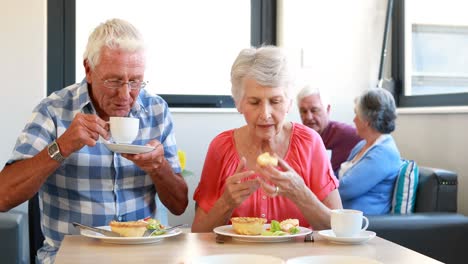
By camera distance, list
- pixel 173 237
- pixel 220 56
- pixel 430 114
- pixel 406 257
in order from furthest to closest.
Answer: pixel 220 56 → pixel 430 114 → pixel 173 237 → pixel 406 257

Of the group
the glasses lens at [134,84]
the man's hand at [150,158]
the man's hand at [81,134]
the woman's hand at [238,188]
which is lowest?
the woman's hand at [238,188]

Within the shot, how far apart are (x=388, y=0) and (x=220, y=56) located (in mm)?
1174

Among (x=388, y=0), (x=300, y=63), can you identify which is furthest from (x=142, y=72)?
(x=388, y=0)

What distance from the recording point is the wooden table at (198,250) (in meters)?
1.50

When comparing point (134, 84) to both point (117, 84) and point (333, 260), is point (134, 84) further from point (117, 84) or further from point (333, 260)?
point (333, 260)

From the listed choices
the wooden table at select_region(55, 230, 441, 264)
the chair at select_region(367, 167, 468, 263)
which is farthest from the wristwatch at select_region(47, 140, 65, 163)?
the chair at select_region(367, 167, 468, 263)

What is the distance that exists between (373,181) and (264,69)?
53.1 inches

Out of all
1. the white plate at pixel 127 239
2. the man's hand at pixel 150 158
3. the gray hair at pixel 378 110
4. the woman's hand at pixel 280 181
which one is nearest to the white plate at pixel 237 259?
the white plate at pixel 127 239

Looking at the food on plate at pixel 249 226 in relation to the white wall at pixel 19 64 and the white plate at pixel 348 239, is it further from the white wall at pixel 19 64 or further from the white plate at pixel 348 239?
the white wall at pixel 19 64

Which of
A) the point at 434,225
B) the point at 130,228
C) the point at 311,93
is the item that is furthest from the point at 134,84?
the point at 311,93

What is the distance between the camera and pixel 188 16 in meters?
4.42

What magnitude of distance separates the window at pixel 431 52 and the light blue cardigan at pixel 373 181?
2.02ft

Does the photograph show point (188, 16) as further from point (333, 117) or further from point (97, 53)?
point (97, 53)

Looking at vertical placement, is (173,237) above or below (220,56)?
below
